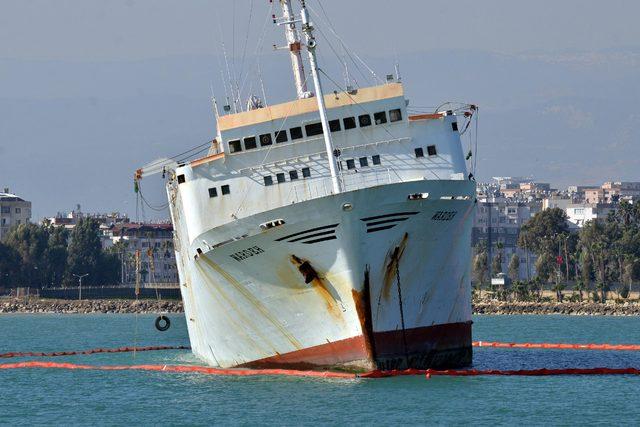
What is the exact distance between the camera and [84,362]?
6094cm

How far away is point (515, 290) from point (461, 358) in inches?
4252

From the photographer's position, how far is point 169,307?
154875 mm

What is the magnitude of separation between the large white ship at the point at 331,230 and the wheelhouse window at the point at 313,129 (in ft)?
0.18

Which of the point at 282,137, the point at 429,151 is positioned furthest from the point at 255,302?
the point at 429,151

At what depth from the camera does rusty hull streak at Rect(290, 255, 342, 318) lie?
4391 cm

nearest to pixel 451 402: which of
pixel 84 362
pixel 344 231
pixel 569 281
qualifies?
pixel 344 231

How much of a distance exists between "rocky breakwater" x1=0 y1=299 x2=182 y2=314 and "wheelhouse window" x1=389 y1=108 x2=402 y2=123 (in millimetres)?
106906

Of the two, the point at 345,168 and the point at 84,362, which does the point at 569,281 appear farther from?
the point at 345,168

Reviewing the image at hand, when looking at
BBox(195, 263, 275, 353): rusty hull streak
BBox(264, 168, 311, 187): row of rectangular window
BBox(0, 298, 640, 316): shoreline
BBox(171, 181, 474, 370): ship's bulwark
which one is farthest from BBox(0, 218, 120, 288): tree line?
BBox(264, 168, 311, 187): row of rectangular window

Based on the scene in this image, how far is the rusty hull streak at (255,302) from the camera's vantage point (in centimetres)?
4528

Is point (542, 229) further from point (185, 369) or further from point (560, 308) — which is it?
point (185, 369)

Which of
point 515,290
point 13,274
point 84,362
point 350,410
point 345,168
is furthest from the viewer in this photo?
point 13,274

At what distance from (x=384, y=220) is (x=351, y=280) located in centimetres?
200

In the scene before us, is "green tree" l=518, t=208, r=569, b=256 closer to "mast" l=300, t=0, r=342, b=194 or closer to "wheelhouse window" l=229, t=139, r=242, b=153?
"wheelhouse window" l=229, t=139, r=242, b=153
